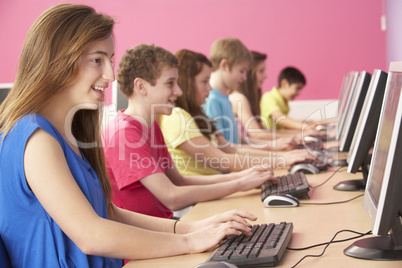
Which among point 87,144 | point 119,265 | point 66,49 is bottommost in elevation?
point 119,265

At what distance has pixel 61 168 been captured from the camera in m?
1.09

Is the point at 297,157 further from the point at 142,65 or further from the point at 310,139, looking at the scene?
the point at 310,139

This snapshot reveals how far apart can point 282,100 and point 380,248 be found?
3.75 metres

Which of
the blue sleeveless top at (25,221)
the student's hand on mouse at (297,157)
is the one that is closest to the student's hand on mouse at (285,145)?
the student's hand on mouse at (297,157)

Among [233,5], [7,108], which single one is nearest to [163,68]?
[7,108]

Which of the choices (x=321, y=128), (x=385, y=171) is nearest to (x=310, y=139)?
(x=321, y=128)

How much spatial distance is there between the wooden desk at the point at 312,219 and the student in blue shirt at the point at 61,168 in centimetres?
7

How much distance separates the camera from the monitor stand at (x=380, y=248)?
3.39 feet

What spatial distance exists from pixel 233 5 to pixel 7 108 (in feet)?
14.1

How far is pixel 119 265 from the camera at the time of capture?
1.29 meters

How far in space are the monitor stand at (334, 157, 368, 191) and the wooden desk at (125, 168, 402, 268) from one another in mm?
35

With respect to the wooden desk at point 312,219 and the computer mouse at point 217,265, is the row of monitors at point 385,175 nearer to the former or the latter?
the wooden desk at point 312,219

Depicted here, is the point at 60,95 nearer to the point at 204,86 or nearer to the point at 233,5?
the point at 204,86

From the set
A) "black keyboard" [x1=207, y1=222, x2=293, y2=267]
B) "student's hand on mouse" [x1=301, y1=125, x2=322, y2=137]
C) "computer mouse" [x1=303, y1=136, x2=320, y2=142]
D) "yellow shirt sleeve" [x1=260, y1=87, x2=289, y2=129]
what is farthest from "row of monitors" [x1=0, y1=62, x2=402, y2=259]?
"yellow shirt sleeve" [x1=260, y1=87, x2=289, y2=129]
